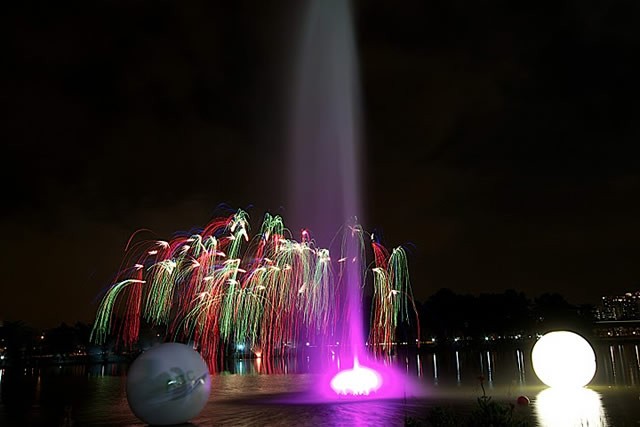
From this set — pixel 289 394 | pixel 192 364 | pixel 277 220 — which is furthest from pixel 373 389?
pixel 277 220

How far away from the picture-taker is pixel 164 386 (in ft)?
50.7

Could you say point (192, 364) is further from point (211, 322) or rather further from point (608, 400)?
point (211, 322)

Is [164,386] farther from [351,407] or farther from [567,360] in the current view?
[567,360]

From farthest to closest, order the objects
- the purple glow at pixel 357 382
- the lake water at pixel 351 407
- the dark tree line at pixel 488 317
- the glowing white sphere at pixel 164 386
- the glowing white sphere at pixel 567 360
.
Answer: the dark tree line at pixel 488 317 < the glowing white sphere at pixel 567 360 < the purple glow at pixel 357 382 < the lake water at pixel 351 407 < the glowing white sphere at pixel 164 386

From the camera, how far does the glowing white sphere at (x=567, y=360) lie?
22719 mm

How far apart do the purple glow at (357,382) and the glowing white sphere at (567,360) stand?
280 inches

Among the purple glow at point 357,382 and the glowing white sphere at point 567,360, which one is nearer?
the purple glow at point 357,382

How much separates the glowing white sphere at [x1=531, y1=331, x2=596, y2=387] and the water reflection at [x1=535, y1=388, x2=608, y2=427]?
1.53 ft

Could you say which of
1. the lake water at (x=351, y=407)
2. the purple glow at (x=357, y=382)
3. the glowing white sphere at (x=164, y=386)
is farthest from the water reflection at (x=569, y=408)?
the glowing white sphere at (x=164, y=386)

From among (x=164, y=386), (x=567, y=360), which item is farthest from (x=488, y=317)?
(x=164, y=386)

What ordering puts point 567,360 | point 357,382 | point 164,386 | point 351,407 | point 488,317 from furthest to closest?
point 488,317, point 567,360, point 357,382, point 351,407, point 164,386

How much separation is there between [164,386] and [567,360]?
16.0 m

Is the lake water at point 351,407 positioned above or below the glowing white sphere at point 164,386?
below

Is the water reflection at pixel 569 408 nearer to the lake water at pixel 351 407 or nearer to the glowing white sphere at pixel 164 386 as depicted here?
the lake water at pixel 351 407
